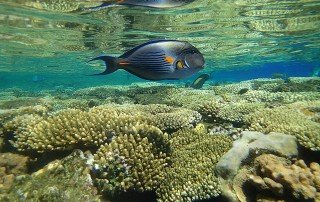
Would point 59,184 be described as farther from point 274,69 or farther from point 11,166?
point 274,69

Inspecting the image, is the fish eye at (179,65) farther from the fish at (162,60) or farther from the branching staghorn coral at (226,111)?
the branching staghorn coral at (226,111)

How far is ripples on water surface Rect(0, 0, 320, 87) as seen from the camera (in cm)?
1669

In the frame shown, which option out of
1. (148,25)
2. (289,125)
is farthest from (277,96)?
(148,25)

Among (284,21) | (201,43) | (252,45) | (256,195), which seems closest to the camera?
(256,195)

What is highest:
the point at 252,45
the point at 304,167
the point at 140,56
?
the point at 140,56

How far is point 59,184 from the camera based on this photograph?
4508 mm

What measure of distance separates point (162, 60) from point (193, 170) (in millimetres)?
2438

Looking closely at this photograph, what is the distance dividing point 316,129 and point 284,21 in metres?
19.6

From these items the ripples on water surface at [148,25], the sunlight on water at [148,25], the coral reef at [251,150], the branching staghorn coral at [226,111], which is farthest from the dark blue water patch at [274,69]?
the coral reef at [251,150]

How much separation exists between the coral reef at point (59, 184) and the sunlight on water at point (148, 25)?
11933 millimetres

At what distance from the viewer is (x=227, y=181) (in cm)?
432

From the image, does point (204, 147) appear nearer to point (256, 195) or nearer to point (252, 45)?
point (256, 195)

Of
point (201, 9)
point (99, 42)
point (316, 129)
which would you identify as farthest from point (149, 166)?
point (99, 42)

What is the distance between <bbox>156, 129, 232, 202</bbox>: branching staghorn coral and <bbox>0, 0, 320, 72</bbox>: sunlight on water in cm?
1167
